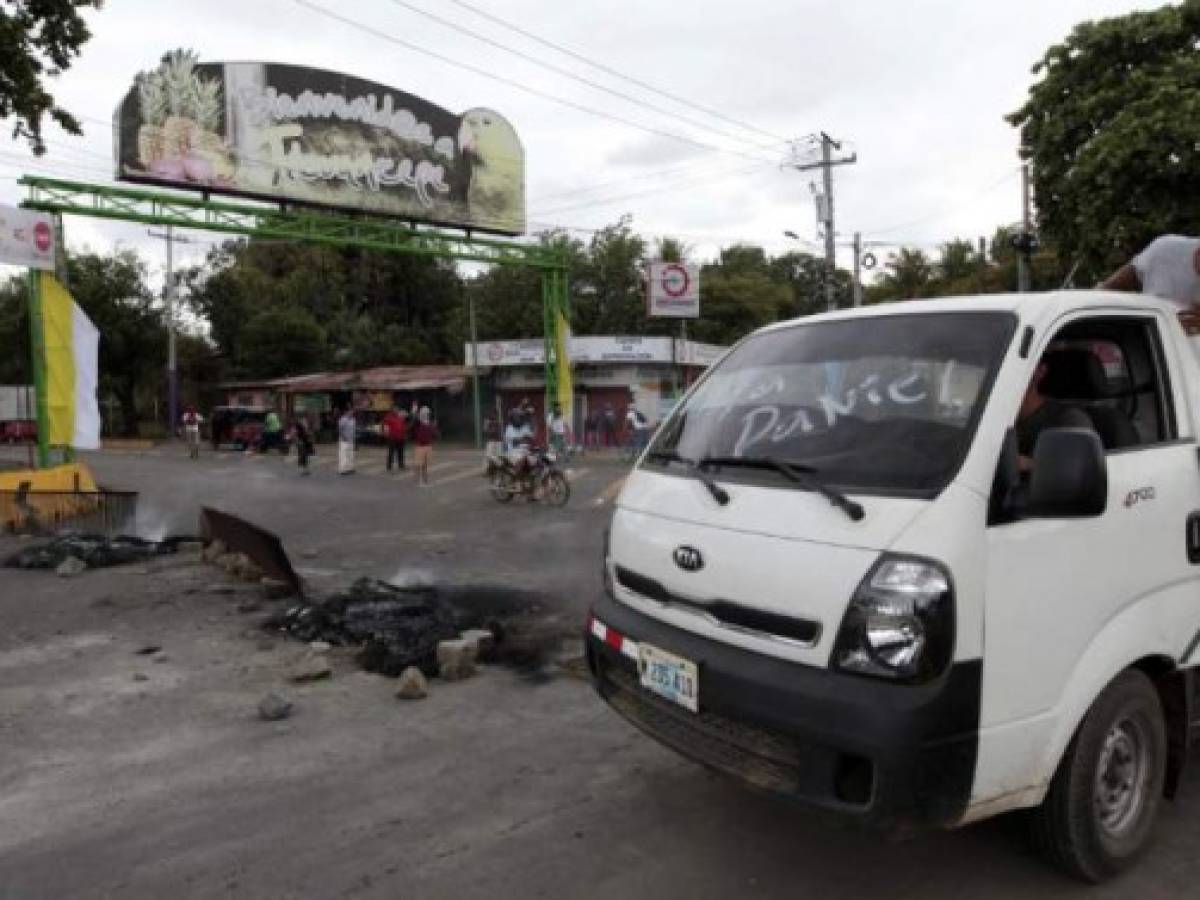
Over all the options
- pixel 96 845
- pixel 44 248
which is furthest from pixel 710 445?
pixel 44 248

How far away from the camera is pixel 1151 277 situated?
14.1 feet

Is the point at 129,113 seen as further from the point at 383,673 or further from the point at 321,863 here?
the point at 321,863

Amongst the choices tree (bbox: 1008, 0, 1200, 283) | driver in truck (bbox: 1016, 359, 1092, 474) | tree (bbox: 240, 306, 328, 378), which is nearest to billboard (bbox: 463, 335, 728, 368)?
tree (bbox: 240, 306, 328, 378)

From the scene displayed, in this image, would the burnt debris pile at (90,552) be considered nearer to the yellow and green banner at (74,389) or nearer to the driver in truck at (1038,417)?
the yellow and green banner at (74,389)

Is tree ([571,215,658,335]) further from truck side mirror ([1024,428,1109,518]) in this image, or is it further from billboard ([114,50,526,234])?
truck side mirror ([1024,428,1109,518])

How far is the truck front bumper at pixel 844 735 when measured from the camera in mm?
2580

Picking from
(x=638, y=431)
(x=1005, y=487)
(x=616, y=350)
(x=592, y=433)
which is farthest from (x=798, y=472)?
(x=616, y=350)

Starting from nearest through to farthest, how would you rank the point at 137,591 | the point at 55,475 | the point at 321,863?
1. the point at 321,863
2. the point at 137,591
3. the point at 55,475

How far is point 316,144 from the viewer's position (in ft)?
72.4

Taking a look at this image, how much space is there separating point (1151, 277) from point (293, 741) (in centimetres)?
461

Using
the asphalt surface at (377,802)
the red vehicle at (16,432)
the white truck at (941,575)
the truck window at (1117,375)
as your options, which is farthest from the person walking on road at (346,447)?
the red vehicle at (16,432)

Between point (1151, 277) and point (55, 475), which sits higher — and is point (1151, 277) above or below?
above

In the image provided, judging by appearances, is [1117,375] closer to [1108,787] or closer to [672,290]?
[1108,787]

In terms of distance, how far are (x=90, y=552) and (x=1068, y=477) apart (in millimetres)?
10182
